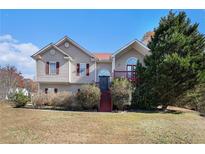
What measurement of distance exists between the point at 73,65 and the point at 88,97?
185 inches

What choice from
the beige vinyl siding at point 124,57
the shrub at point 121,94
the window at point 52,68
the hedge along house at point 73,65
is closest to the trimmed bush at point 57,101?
the shrub at point 121,94

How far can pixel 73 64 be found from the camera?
18297mm

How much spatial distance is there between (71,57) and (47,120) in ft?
25.6

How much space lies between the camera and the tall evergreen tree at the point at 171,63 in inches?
543

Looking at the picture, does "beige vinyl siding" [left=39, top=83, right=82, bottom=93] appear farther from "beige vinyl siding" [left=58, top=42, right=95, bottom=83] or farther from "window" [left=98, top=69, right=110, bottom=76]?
"window" [left=98, top=69, right=110, bottom=76]

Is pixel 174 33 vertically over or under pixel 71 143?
over

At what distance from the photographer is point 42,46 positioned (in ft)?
57.3

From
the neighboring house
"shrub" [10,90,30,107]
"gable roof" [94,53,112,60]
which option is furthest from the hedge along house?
"shrub" [10,90,30,107]

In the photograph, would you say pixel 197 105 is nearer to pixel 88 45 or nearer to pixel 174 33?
pixel 174 33

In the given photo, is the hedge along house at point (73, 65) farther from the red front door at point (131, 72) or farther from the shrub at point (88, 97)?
the shrub at point (88, 97)

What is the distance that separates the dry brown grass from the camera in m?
9.18

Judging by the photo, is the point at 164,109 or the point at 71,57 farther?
the point at 71,57
